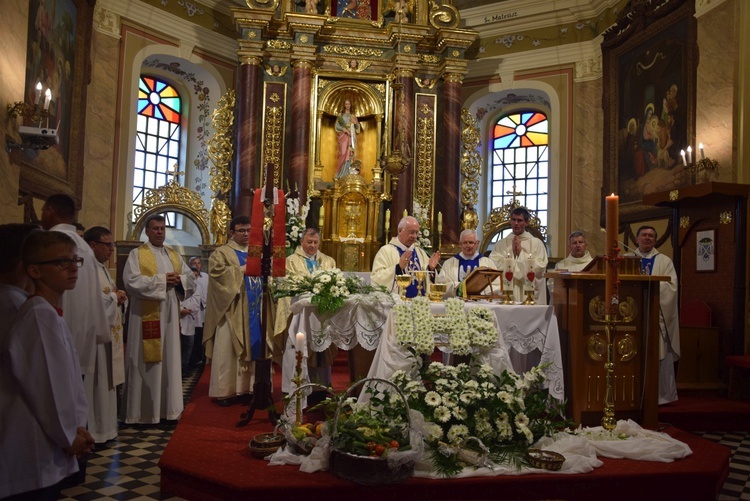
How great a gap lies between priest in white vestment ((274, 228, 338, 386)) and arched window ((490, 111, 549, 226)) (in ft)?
25.6

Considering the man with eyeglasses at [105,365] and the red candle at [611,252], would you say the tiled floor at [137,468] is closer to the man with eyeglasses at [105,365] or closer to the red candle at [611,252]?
the man with eyeglasses at [105,365]

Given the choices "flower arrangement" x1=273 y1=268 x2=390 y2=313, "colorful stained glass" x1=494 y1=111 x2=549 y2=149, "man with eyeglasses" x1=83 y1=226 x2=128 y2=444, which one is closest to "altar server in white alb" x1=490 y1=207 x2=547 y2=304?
"flower arrangement" x1=273 y1=268 x2=390 y2=313

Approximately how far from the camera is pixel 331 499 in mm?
3809

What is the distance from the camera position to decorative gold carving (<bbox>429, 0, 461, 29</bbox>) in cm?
1285

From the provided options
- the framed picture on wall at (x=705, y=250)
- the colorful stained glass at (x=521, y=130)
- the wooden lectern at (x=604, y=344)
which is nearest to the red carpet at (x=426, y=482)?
the wooden lectern at (x=604, y=344)

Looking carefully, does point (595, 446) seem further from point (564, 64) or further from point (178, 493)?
point (564, 64)

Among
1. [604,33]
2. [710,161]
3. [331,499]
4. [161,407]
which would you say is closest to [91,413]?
[161,407]

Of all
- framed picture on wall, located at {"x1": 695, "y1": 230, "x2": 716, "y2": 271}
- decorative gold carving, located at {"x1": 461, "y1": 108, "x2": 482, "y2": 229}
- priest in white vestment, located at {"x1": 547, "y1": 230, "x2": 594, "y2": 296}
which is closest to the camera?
priest in white vestment, located at {"x1": 547, "y1": 230, "x2": 594, "y2": 296}

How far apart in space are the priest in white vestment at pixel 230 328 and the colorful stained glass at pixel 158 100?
781 centimetres

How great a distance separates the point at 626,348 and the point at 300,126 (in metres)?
8.36

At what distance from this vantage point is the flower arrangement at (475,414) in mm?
4242

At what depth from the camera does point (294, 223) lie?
1022cm

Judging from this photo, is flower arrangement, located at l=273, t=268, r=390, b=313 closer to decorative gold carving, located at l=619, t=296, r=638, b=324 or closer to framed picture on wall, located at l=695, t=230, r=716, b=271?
decorative gold carving, located at l=619, t=296, r=638, b=324

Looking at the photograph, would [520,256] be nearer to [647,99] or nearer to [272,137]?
[647,99]
